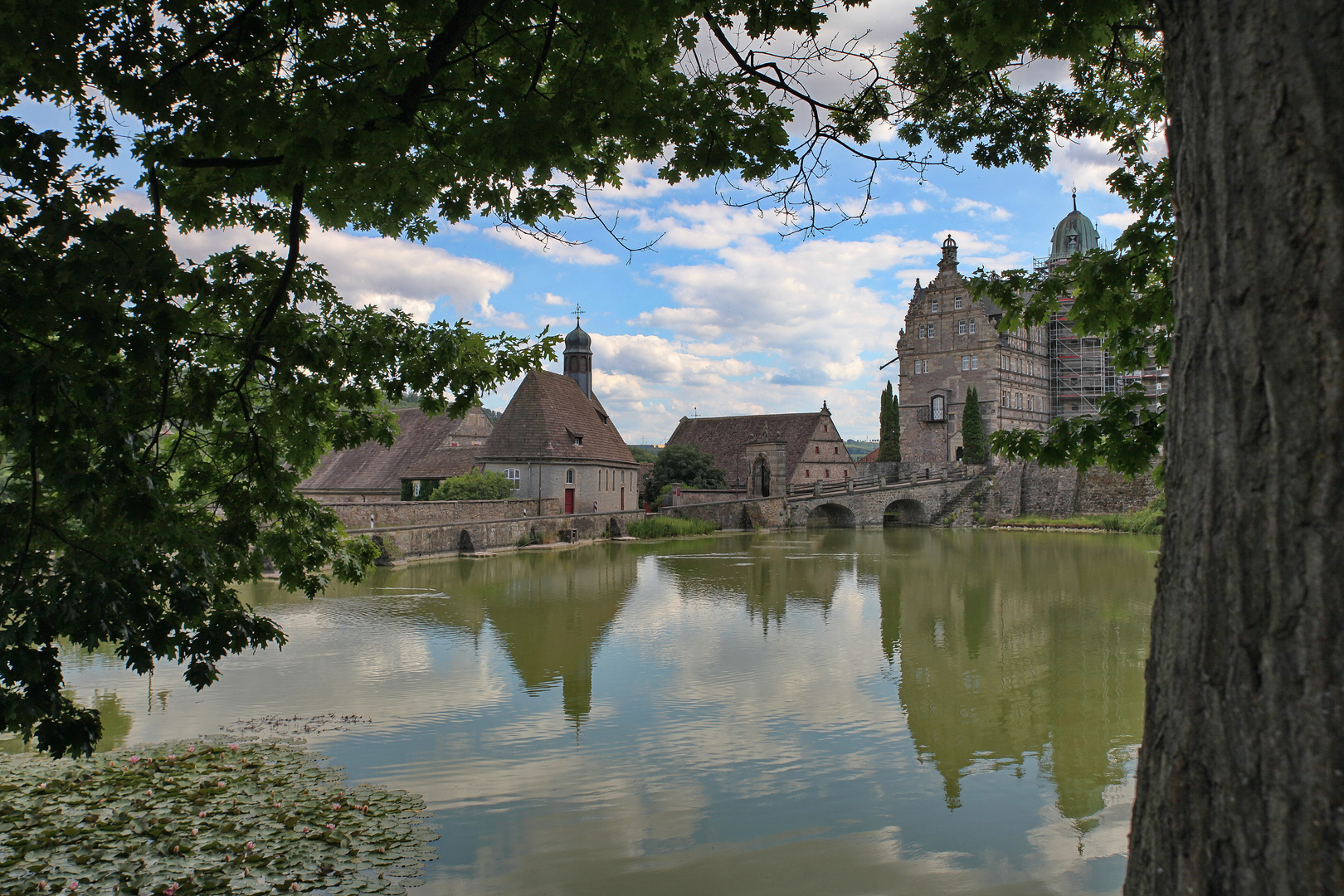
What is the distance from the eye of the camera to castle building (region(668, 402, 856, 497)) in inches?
1730

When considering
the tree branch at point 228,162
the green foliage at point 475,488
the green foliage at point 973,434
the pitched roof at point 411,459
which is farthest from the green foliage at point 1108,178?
→ the green foliage at point 973,434

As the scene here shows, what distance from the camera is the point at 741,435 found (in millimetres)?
48719

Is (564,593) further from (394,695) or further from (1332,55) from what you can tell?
(1332,55)

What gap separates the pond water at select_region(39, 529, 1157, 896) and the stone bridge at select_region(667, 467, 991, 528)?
24.3m

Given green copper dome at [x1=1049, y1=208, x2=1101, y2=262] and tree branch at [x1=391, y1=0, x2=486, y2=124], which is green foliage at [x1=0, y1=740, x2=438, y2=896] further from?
green copper dome at [x1=1049, y1=208, x2=1101, y2=262]

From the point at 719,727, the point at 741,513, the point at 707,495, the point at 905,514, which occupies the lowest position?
the point at 719,727

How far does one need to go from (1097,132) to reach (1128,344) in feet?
5.11

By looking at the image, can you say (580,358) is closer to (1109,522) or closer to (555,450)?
(555,450)

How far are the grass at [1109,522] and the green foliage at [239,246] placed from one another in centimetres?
3171

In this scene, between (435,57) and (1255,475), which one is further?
(435,57)

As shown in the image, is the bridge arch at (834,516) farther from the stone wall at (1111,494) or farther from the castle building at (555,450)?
the castle building at (555,450)

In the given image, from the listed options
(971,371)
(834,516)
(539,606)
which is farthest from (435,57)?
(971,371)

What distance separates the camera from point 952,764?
269 inches

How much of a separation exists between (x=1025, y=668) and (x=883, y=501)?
3211 cm
